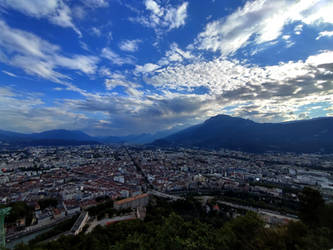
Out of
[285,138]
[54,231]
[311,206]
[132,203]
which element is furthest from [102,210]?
[285,138]

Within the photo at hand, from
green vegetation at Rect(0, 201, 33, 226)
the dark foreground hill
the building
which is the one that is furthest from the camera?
the dark foreground hill

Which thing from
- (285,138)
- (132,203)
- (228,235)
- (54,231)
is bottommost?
(54,231)

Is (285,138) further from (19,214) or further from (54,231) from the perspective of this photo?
(19,214)

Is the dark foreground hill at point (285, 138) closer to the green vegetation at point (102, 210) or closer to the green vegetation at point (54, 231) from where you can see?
the green vegetation at point (102, 210)

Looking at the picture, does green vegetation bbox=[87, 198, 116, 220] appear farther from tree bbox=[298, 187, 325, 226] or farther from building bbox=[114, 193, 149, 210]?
tree bbox=[298, 187, 325, 226]

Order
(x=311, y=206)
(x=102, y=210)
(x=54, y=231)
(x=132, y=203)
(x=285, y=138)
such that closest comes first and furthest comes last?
(x=311, y=206)
(x=54, y=231)
(x=102, y=210)
(x=132, y=203)
(x=285, y=138)

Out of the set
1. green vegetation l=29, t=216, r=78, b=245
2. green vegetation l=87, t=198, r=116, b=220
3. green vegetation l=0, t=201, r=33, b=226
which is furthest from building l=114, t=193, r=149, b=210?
green vegetation l=0, t=201, r=33, b=226

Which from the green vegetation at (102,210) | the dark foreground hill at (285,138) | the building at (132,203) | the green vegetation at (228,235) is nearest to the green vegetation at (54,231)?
the green vegetation at (102,210)

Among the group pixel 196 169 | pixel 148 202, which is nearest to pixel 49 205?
pixel 148 202
